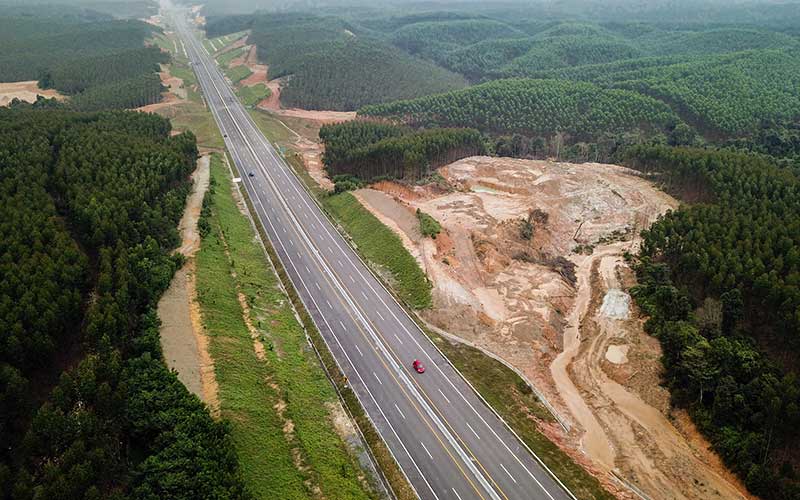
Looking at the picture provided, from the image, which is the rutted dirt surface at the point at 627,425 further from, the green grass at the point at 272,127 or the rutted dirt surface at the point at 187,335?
the green grass at the point at 272,127

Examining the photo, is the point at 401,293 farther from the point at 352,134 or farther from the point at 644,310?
the point at 352,134

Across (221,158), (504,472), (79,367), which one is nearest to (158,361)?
(79,367)

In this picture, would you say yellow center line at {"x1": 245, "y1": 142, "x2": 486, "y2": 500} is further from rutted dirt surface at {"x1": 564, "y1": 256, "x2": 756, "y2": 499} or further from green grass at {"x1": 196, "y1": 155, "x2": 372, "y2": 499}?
rutted dirt surface at {"x1": 564, "y1": 256, "x2": 756, "y2": 499}

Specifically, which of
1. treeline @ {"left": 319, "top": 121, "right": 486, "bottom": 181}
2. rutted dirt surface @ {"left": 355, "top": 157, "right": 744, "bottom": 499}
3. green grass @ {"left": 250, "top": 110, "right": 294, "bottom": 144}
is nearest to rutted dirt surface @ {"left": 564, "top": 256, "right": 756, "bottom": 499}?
rutted dirt surface @ {"left": 355, "top": 157, "right": 744, "bottom": 499}

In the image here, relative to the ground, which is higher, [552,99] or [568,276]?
[552,99]

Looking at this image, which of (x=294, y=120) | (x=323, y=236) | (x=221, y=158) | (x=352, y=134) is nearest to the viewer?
(x=323, y=236)

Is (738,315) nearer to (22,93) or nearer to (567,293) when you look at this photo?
(567,293)
